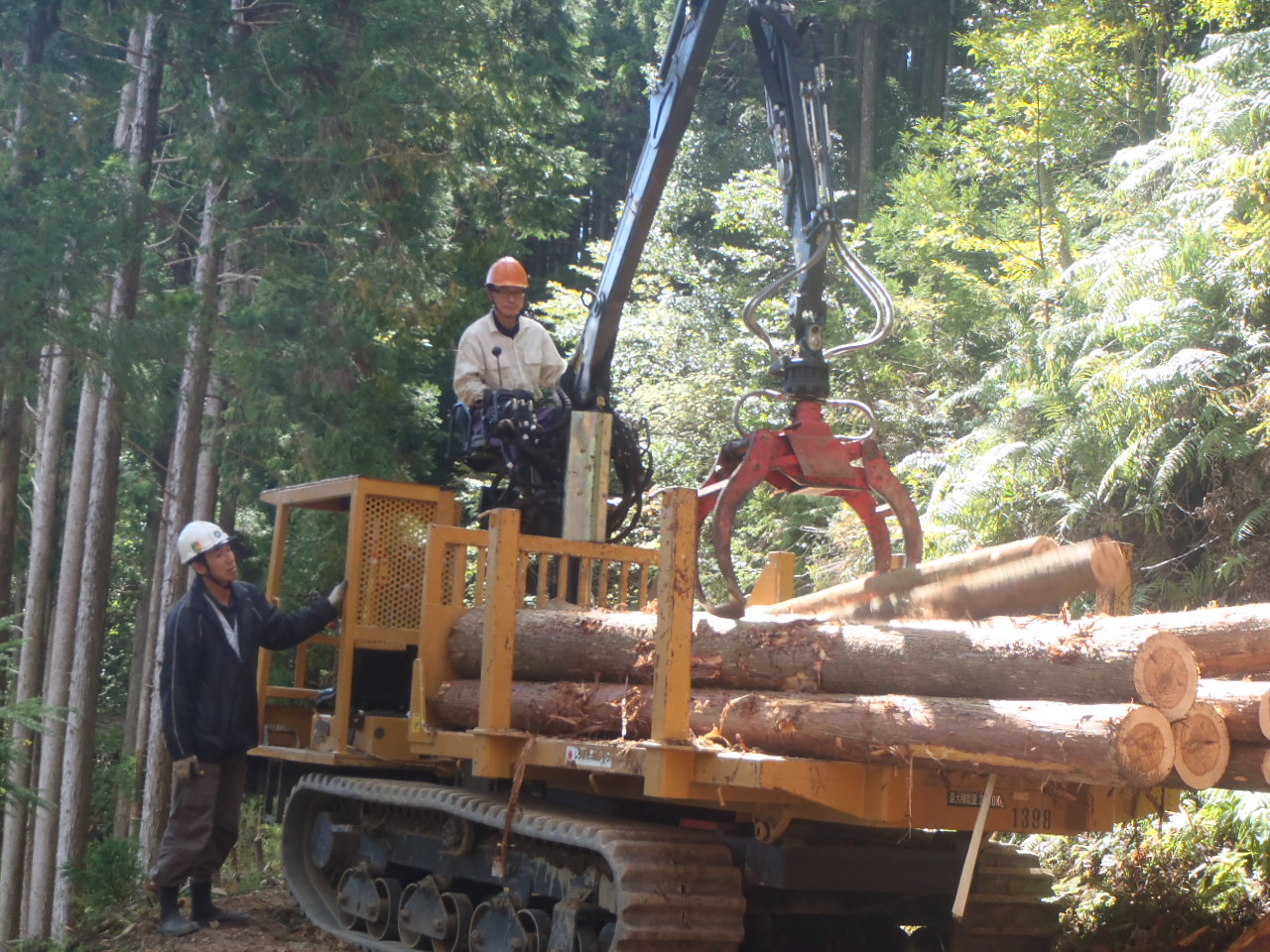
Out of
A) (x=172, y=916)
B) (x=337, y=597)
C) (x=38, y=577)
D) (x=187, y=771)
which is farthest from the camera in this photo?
→ (x=38, y=577)

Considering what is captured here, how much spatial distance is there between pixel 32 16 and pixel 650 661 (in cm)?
1147

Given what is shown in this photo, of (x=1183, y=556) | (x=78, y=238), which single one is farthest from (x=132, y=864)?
(x=1183, y=556)

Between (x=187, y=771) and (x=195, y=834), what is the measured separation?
350 millimetres

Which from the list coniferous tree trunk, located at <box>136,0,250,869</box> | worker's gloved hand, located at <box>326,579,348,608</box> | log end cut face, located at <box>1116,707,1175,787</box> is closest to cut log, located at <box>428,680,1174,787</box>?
log end cut face, located at <box>1116,707,1175,787</box>

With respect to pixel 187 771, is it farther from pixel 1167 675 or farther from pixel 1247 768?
pixel 1247 768

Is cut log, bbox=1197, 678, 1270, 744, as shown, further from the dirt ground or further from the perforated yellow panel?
the dirt ground

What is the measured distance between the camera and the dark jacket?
25.0ft

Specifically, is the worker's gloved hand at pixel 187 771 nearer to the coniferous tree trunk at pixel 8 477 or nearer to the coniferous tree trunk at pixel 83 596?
the coniferous tree trunk at pixel 83 596

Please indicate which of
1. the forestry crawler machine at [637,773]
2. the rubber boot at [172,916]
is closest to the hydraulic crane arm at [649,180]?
the forestry crawler machine at [637,773]

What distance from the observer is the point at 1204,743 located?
459 cm

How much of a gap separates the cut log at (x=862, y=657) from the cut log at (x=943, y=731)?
0.15m

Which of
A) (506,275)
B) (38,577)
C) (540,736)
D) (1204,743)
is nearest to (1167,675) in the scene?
(1204,743)

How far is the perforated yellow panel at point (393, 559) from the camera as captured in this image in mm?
7910

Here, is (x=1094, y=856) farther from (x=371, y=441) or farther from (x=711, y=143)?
(x=711, y=143)
